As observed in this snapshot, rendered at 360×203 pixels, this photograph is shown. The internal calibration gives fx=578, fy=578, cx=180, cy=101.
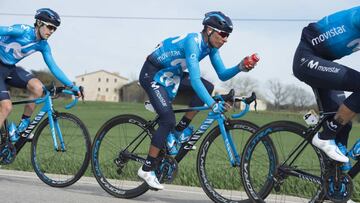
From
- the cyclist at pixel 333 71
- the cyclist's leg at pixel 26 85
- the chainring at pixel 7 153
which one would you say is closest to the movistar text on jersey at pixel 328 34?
the cyclist at pixel 333 71

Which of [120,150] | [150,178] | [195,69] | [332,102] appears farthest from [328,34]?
[120,150]

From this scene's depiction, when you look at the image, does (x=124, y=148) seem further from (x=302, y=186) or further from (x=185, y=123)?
(x=302, y=186)

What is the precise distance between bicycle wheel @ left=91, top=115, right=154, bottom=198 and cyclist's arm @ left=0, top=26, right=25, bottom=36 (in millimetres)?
1784

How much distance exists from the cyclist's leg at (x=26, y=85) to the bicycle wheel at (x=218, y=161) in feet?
9.05

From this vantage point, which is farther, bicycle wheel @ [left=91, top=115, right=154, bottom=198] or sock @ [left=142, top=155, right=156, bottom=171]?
bicycle wheel @ [left=91, top=115, right=154, bottom=198]

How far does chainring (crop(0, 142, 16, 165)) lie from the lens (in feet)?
24.7

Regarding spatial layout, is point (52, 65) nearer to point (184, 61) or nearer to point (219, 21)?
point (184, 61)

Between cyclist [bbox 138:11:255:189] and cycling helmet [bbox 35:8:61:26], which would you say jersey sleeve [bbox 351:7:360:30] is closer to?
cyclist [bbox 138:11:255:189]

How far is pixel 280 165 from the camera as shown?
5375mm

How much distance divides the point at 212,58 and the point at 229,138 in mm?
1031

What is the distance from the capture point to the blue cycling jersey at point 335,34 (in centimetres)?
488

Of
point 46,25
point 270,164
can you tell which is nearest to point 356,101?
point 270,164

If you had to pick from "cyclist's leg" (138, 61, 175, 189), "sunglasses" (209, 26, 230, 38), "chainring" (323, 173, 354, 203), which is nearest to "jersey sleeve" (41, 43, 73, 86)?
"cyclist's leg" (138, 61, 175, 189)

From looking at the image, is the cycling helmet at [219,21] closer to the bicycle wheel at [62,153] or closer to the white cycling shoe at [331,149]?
the white cycling shoe at [331,149]
